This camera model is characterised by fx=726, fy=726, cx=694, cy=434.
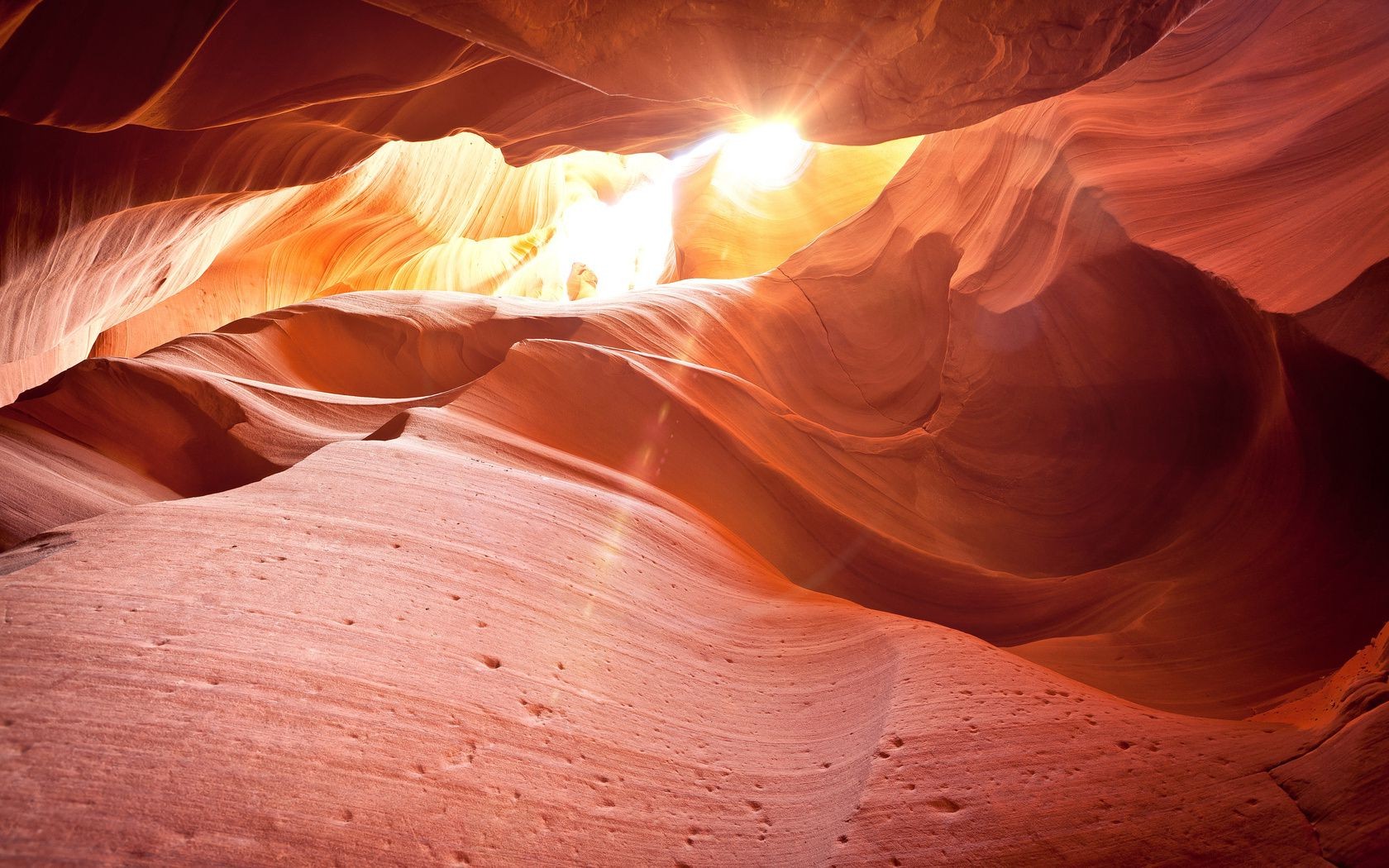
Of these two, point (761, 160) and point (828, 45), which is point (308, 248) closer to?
point (761, 160)

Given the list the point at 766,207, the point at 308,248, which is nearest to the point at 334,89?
the point at 308,248

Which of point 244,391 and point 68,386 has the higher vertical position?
point 244,391

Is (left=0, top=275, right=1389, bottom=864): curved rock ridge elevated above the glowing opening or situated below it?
below

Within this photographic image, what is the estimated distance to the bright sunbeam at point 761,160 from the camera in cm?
1298

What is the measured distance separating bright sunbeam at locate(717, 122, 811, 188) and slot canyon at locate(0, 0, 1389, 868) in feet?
15.5

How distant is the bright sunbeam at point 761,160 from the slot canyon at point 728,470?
472 centimetres

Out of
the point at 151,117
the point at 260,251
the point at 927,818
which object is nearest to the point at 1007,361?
the point at 927,818

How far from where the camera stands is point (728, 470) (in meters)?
4.98

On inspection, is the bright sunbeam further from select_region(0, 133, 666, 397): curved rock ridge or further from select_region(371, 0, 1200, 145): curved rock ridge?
select_region(371, 0, 1200, 145): curved rock ridge

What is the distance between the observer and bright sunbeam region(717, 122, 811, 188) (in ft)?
42.6

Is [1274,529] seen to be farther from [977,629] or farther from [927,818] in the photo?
[927,818]

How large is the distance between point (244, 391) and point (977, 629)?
200 inches

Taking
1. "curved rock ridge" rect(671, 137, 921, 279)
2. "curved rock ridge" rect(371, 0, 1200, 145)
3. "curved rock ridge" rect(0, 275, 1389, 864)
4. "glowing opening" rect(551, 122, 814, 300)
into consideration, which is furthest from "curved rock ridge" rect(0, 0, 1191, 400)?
"glowing opening" rect(551, 122, 814, 300)

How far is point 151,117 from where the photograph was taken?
4449mm
